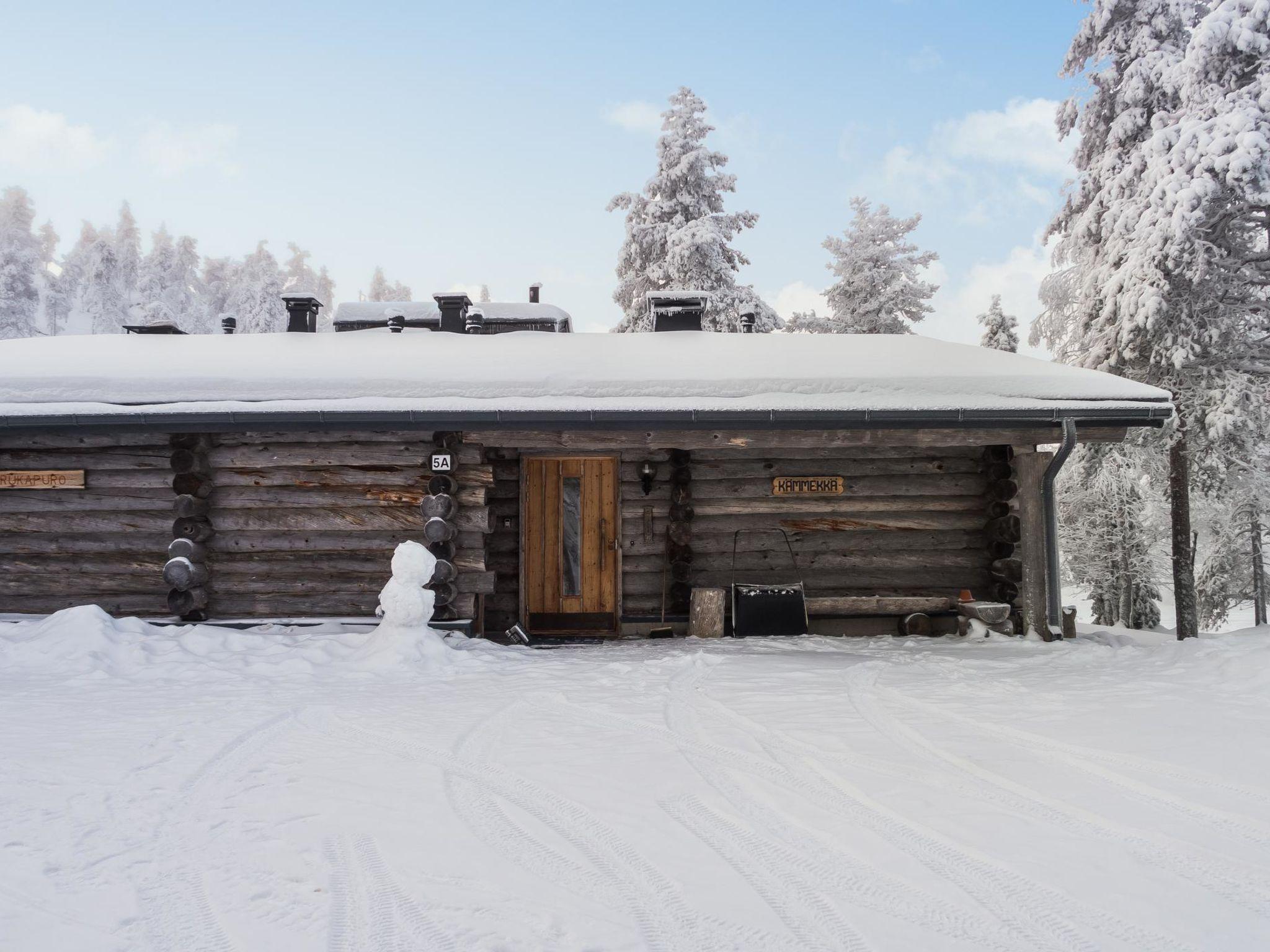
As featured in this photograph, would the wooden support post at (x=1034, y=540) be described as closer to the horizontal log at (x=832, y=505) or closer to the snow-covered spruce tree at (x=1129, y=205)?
the horizontal log at (x=832, y=505)

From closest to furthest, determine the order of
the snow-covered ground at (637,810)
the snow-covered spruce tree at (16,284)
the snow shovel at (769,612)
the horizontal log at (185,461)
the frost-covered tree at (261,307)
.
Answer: the snow-covered ground at (637,810), the horizontal log at (185,461), the snow shovel at (769,612), the frost-covered tree at (261,307), the snow-covered spruce tree at (16,284)

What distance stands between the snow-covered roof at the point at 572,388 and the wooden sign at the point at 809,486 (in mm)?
1356

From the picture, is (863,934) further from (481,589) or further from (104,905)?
(481,589)

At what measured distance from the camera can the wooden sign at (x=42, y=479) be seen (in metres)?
7.84

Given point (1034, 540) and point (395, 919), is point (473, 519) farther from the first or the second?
point (1034, 540)

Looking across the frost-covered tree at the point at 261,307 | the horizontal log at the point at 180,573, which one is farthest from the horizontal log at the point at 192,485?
the frost-covered tree at the point at 261,307

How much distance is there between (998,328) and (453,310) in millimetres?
14783

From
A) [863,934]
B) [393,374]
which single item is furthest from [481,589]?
[863,934]

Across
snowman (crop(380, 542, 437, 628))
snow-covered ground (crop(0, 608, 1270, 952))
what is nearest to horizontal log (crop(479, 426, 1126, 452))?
snowman (crop(380, 542, 437, 628))

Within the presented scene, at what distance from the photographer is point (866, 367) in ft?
26.2

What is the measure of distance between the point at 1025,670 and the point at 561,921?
5.20 m

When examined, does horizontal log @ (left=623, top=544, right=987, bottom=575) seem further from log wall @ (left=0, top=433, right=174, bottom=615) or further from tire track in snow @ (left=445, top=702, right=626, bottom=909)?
log wall @ (left=0, top=433, right=174, bottom=615)

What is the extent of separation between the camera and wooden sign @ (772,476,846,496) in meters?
8.63

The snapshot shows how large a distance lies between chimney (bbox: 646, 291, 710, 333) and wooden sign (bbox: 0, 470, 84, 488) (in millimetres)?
7435
